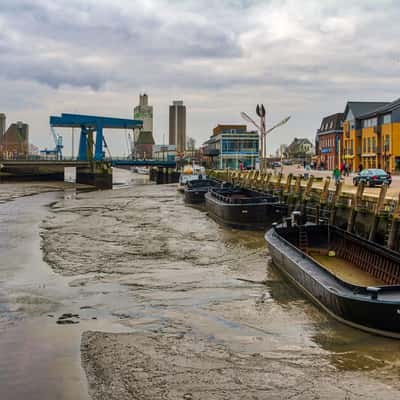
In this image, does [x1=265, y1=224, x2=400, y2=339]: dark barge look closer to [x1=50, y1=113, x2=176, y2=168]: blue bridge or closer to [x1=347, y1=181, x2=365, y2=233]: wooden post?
[x1=347, y1=181, x2=365, y2=233]: wooden post

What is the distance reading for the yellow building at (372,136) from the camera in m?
64.4

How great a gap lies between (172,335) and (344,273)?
650cm

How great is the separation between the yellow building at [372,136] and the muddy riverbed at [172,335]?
147ft

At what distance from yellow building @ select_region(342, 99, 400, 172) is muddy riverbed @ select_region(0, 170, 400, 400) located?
44916mm

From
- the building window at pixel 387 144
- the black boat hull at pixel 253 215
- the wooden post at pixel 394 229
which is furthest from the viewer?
the building window at pixel 387 144

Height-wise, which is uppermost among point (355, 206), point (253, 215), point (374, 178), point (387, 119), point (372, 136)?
point (387, 119)

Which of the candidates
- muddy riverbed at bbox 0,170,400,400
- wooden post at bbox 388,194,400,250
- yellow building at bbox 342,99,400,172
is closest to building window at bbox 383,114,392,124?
yellow building at bbox 342,99,400,172

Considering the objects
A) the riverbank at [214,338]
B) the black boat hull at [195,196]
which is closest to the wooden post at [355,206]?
the riverbank at [214,338]

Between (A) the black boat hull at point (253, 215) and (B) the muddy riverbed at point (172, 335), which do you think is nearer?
(B) the muddy riverbed at point (172, 335)

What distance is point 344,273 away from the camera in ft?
54.2

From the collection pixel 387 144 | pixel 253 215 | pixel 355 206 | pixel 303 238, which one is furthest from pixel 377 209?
pixel 387 144

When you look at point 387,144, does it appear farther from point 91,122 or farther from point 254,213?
point 91,122

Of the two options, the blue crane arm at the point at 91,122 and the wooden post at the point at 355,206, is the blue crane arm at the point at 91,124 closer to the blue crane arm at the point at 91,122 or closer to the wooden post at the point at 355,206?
the blue crane arm at the point at 91,122

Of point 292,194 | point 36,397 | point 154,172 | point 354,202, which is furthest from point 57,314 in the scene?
point 154,172
